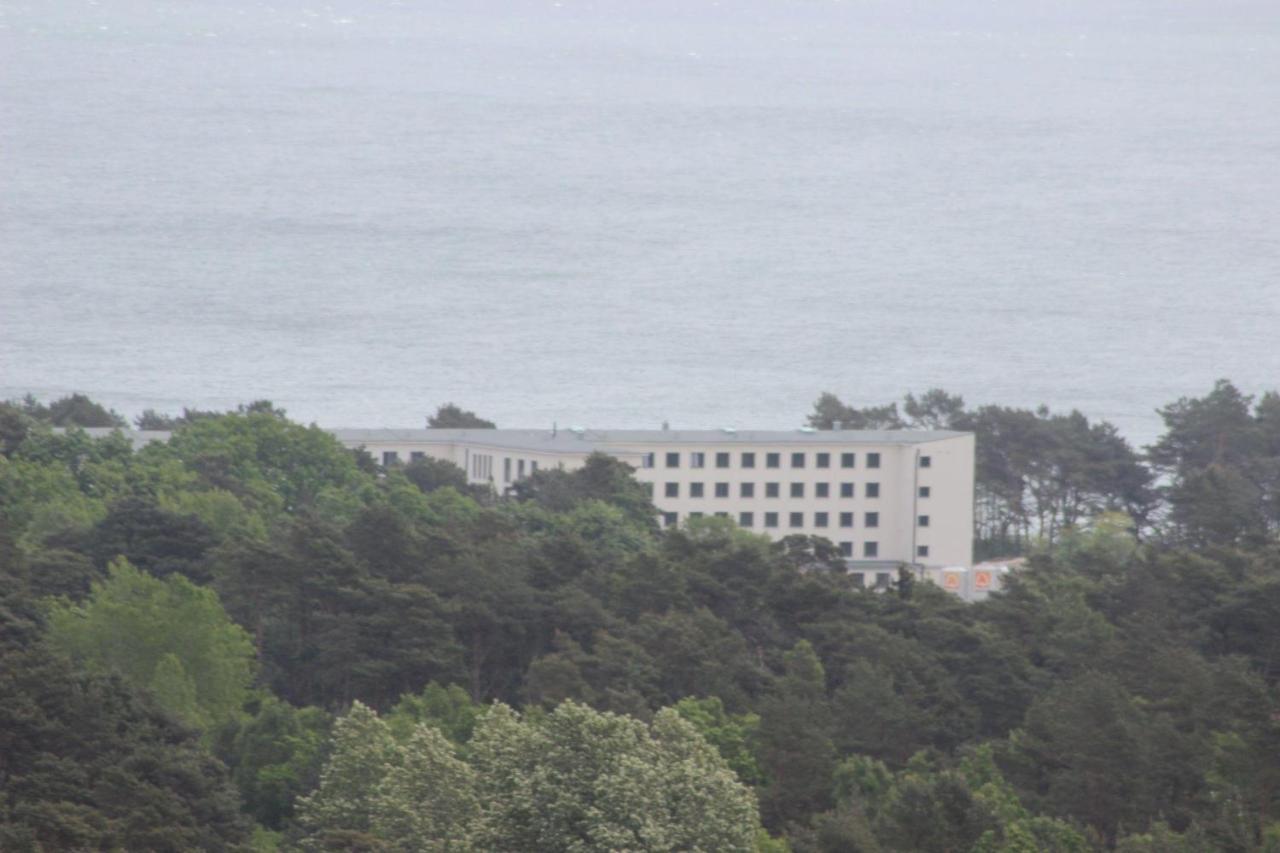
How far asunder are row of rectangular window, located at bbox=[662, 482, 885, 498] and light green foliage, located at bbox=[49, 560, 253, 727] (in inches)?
1077

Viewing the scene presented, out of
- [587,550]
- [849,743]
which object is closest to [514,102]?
[587,550]

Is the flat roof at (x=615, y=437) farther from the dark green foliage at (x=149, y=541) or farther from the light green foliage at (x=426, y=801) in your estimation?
the light green foliage at (x=426, y=801)

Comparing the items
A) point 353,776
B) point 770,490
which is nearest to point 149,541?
point 353,776

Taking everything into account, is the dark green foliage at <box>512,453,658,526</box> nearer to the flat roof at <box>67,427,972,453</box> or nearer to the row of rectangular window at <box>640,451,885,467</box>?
the flat roof at <box>67,427,972,453</box>

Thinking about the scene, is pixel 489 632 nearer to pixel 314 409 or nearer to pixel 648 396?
pixel 314 409

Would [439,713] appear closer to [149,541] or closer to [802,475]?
[149,541]

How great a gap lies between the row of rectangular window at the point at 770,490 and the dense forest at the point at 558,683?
1340 cm

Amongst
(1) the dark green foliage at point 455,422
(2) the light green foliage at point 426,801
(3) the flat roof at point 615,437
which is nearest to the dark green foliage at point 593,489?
(3) the flat roof at point 615,437

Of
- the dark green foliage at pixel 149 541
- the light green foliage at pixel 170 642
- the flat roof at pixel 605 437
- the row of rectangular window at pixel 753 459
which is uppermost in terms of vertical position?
the flat roof at pixel 605 437

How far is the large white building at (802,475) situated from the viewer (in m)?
51.9

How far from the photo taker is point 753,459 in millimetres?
52500

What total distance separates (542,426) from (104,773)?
53336mm

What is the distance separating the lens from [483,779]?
46.9 feet

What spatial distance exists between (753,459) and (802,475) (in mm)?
1160
